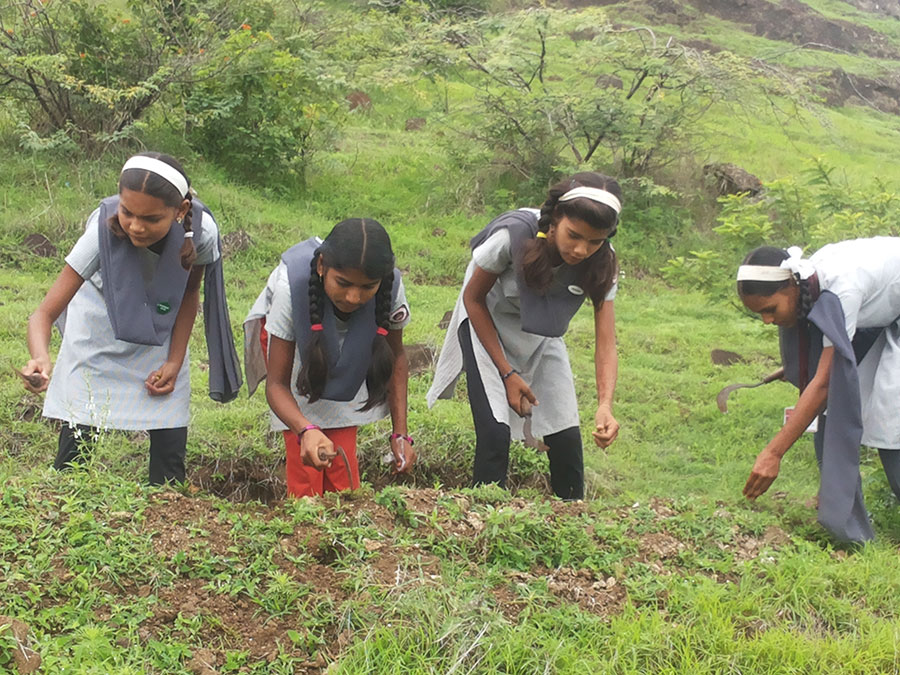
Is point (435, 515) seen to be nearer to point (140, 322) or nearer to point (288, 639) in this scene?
point (288, 639)

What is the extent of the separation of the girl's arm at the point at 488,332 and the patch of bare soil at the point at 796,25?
2347 centimetres

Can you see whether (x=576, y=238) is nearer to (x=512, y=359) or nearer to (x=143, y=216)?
(x=512, y=359)

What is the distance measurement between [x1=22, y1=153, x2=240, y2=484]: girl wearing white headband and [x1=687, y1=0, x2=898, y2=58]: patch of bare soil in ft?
78.9

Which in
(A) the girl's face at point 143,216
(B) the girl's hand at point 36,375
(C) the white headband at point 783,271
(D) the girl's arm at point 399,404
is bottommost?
(D) the girl's arm at point 399,404

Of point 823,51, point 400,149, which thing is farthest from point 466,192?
point 823,51

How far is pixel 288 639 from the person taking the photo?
100 inches

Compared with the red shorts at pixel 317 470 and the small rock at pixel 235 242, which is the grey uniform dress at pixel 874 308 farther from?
the small rock at pixel 235 242

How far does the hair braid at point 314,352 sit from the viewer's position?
11.4 ft

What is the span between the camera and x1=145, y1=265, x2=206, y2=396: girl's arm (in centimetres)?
372

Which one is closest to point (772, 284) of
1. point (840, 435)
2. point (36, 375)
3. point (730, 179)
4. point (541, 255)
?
point (840, 435)

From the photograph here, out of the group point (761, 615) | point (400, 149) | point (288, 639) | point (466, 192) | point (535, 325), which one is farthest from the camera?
point (400, 149)

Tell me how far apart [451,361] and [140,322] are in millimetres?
1351

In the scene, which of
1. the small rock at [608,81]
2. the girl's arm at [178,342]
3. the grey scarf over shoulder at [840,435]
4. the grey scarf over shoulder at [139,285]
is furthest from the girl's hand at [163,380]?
the small rock at [608,81]

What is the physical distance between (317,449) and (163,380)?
79cm
